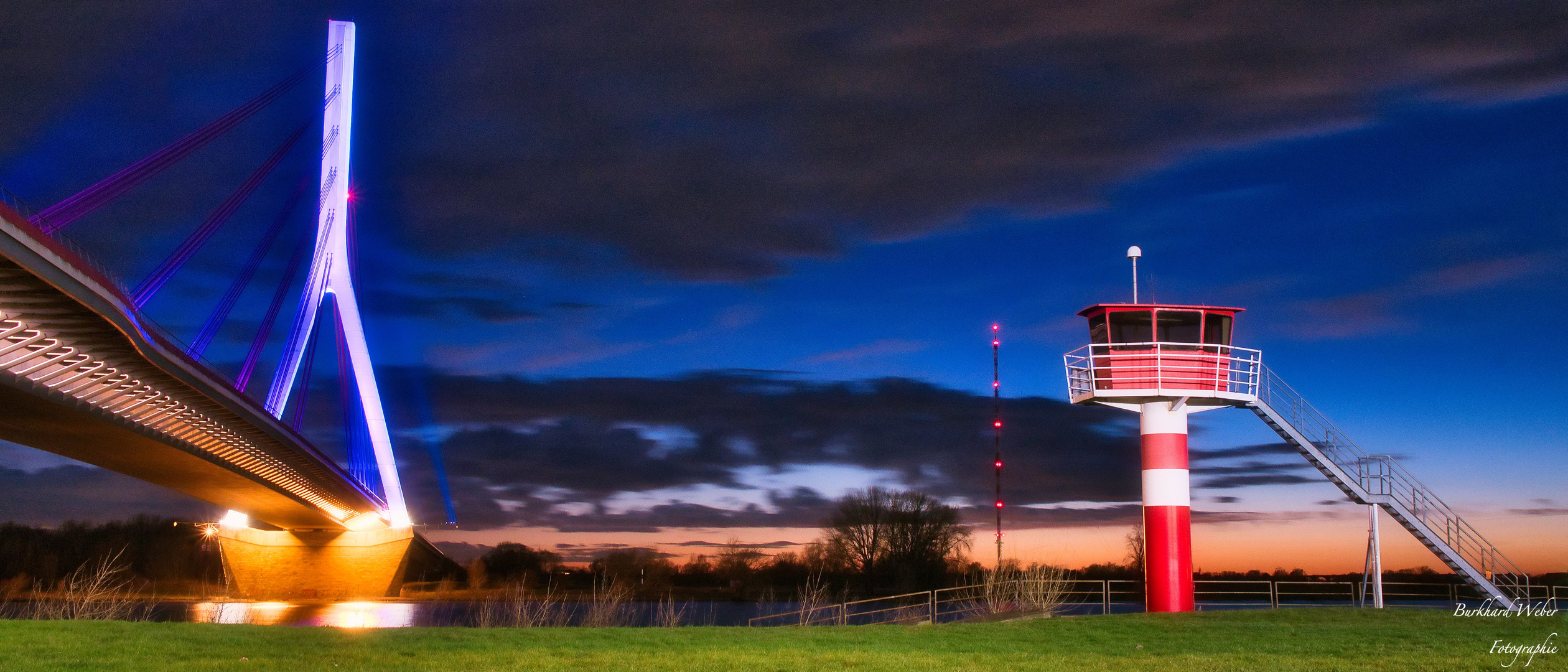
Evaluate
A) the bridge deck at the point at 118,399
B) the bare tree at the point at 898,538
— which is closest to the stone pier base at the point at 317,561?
the bridge deck at the point at 118,399

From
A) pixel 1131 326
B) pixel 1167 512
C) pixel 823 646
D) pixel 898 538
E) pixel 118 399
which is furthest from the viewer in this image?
pixel 898 538

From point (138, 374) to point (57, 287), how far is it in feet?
25.7

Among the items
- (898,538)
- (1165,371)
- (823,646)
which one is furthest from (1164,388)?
(898,538)

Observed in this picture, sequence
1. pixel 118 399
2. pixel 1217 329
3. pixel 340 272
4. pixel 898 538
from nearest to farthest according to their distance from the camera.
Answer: pixel 118 399 < pixel 1217 329 < pixel 340 272 < pixel 898 538

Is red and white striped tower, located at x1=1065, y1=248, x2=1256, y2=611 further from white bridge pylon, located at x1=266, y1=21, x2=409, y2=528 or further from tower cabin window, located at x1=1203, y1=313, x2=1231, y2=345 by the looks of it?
white bridge pylon, located at x1=266, y1=21, x2=409, y2=528

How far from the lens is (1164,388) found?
2456 cm

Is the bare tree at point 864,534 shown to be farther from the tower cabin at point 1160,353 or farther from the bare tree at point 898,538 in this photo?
the tower cabin at point 1160,353

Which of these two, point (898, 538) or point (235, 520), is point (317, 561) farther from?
point (898, 538)

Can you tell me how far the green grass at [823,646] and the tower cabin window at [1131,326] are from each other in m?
7.40

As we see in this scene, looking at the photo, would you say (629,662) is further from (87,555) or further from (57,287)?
(87,555)

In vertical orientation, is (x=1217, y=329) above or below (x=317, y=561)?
above

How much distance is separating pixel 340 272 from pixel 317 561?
1571 centimetres

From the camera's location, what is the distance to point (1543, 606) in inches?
918

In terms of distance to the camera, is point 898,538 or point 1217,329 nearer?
point 1217,329
